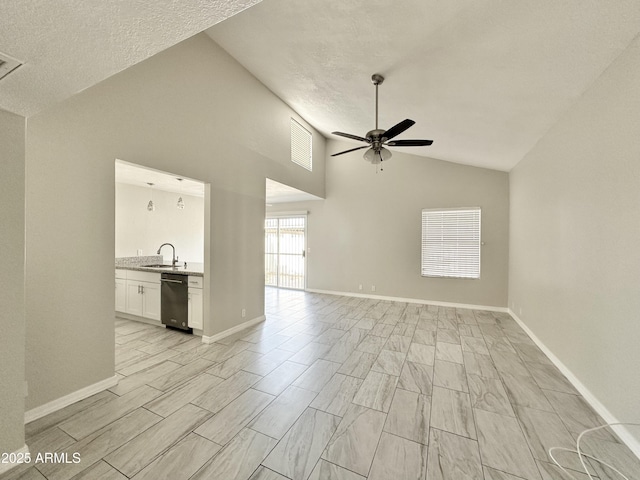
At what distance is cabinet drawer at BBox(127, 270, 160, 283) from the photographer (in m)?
4.27

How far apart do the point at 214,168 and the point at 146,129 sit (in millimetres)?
937

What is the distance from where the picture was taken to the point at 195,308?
3.88 m

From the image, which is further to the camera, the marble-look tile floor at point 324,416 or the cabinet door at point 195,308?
the cabinet door at point 195,308

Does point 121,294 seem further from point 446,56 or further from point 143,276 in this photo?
point 446,56

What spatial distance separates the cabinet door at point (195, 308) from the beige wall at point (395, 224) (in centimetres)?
379

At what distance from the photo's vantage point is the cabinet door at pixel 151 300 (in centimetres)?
425

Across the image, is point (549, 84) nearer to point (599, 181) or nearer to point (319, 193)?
point (599, 181)

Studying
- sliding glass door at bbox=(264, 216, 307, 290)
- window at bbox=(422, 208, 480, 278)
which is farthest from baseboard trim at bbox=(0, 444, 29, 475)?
window at bbox=(422, 208, 480, 278)

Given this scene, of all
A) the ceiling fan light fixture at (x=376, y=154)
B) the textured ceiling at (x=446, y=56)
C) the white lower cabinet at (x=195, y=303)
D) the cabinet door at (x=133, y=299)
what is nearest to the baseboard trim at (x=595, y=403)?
the textured ceiling at (x=446, y=56)

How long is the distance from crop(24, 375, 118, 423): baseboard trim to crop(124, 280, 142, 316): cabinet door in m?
2.11

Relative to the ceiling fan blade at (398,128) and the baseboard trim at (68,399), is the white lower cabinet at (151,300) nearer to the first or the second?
the baseboard trim at (68,399)

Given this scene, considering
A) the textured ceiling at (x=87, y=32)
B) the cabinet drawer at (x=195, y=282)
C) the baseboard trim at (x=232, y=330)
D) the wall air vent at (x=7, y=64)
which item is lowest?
the baseboard trim at (x=232, y=330)

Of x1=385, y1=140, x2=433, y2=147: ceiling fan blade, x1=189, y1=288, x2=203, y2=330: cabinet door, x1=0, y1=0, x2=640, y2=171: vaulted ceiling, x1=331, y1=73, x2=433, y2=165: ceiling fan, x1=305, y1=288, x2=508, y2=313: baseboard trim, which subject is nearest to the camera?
x1=0, y1=0, x2=640, y2=171: vaulted ceiling

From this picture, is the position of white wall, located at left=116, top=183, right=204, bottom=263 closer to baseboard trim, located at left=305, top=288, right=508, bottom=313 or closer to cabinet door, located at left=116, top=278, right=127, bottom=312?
cabinet door, located at left=116, top=278, right=127, bottom=312
